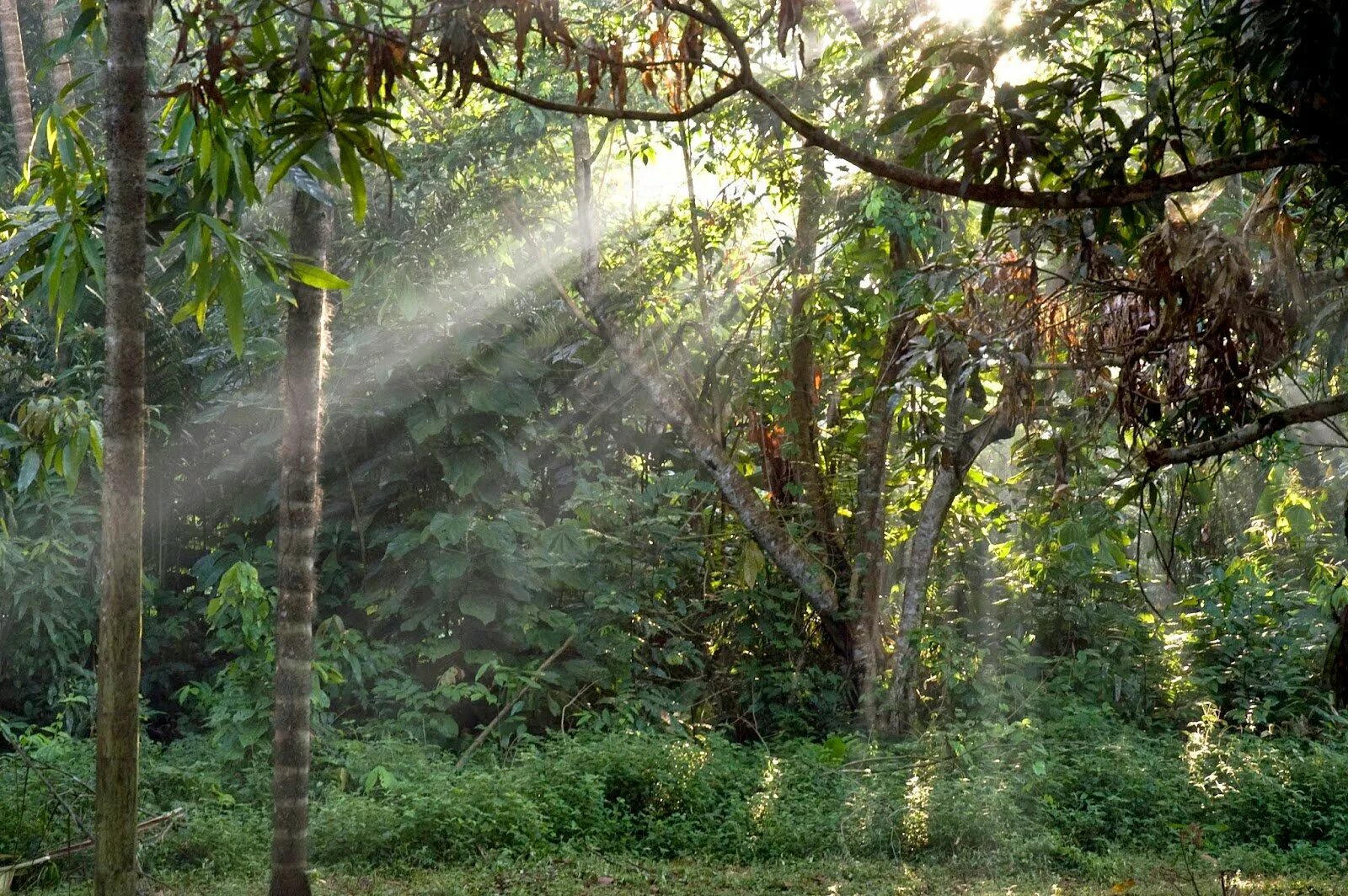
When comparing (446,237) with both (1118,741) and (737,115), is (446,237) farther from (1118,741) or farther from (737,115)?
(1118,741)

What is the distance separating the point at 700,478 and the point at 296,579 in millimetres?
5893

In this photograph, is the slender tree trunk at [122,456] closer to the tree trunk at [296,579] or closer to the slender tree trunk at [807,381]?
the tree trunk at [296,579]

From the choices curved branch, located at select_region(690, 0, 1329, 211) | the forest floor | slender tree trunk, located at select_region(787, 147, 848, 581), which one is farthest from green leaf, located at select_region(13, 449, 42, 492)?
slender tree trunk, located at select_region(787, 147, 848, 581)

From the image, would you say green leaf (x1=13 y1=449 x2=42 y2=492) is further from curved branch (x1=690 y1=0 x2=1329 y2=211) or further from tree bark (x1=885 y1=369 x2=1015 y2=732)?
tree bark (x1=885 y1=369 x2=1015 y2=732)

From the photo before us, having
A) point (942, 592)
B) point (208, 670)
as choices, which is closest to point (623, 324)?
point (942, 592)

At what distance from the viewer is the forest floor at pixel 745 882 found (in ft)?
17.9

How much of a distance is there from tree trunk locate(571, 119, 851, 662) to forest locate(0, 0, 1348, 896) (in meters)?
Answer: 0.04

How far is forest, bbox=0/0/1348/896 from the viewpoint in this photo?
4344 mm

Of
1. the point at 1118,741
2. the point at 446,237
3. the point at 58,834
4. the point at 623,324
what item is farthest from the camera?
the point at 446,237

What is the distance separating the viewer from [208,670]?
940 cm

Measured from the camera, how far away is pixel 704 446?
Answer: 848 cm

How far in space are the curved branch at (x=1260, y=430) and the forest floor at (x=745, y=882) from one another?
2273mm

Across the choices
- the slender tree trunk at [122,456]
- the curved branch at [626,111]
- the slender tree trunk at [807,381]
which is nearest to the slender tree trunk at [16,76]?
the slender tree trunk at [807,381]

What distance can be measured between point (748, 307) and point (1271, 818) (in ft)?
15.7
